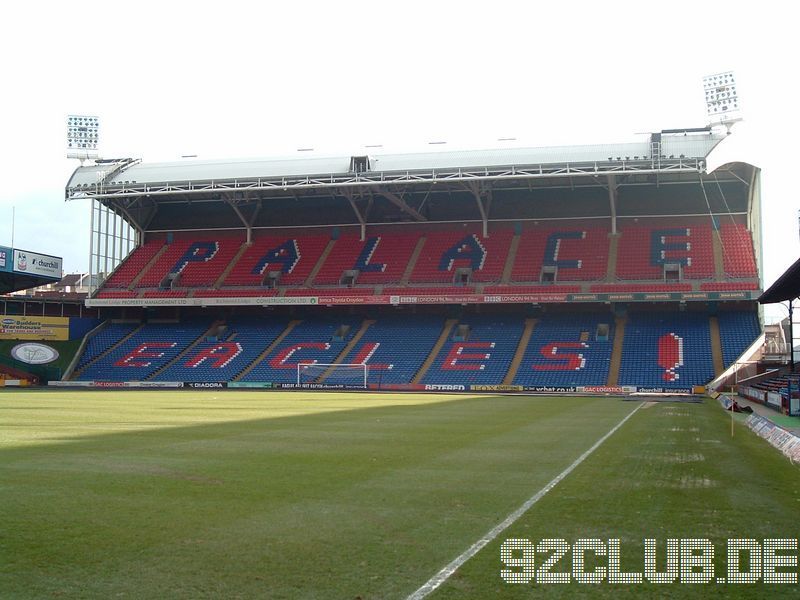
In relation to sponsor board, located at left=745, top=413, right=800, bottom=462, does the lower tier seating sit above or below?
above

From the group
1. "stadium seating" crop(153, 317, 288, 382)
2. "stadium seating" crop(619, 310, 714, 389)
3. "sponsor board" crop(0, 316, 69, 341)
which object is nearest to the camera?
"stadium seating" crop(619, 310, 714, 389)

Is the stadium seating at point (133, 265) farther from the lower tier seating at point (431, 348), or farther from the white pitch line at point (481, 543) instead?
the white pitch line at point (481, 543)

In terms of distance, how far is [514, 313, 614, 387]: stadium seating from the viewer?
46.9 meters

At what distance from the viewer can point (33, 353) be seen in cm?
5522

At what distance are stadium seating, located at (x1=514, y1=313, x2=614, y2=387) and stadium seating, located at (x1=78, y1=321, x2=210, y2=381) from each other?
2544 cm

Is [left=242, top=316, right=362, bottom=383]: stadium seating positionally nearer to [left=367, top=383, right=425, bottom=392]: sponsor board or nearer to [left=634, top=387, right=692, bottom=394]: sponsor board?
[left=367, top=383, right=425, bottom=392]: sponsor board

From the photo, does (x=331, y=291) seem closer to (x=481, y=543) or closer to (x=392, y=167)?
(x=392, y=167)

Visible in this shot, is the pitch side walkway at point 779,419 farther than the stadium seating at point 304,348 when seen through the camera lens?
No

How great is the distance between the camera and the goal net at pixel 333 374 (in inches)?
1993

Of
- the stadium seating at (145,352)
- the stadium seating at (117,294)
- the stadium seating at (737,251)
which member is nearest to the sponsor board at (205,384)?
the stadium seating at (145,352)

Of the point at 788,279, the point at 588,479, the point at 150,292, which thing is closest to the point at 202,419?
the point at 588,479

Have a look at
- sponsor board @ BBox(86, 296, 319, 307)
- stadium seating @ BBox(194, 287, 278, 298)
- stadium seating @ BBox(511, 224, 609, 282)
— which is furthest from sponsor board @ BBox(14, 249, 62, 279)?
stadium seating @ BBox(511, 224, 609, 282)

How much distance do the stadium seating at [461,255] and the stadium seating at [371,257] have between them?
1400 mm

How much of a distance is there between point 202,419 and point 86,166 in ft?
130
